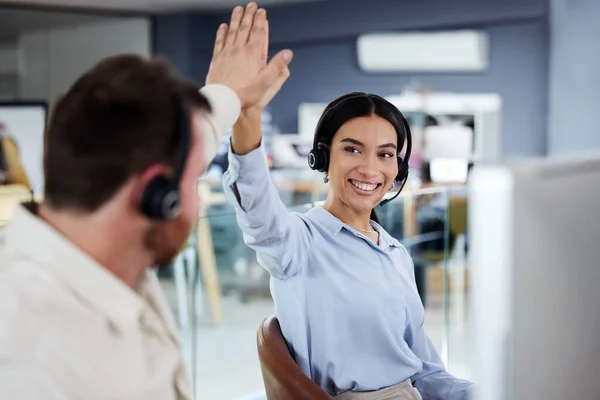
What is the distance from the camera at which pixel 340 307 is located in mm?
1610

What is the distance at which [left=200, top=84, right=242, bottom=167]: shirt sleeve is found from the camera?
102cm

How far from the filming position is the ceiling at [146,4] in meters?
8.20

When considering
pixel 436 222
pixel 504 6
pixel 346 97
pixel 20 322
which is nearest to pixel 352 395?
pixel 346 97

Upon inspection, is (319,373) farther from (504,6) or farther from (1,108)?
(1,108)

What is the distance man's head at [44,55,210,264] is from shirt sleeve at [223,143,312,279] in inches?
19.8

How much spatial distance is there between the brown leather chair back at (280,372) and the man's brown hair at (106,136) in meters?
0.75

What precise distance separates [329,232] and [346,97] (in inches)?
12.0

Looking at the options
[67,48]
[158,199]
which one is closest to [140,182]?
[158,199]

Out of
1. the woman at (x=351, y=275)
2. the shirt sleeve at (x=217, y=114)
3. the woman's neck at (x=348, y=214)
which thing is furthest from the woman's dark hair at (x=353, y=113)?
the shirt sleeve at (x=217, y=114)

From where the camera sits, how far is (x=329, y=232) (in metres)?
1.68

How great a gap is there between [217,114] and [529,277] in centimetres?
50

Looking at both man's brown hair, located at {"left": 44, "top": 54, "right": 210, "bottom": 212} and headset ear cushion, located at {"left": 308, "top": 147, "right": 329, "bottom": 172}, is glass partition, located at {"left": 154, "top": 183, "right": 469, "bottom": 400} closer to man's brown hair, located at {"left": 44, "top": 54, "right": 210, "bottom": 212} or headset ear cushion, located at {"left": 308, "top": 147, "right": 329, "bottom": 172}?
headset ear cushion, located at {"left": 308, "top": 147, "right": 329, "bottom": 172}

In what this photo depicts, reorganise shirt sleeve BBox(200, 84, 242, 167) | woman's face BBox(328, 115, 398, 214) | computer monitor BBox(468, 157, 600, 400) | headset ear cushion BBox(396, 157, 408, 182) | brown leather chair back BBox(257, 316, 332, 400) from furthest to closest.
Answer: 1. headset ear cushion BBox(396, 157, 408, 182)
2. woman's face BBox(328, 115, 398, 214)
3. brown leather chair back BBox(257, 316, 332, 400)
4. shirt sleeve BBox(200, 84, 242, 167)
5. computer monitor BBox(468, 157, 600, 400)

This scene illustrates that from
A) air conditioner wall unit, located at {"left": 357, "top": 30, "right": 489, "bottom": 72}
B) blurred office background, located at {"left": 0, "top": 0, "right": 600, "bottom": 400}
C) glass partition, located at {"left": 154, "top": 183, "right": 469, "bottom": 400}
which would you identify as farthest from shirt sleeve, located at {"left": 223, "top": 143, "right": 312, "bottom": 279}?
air conditioner wall unit, located at {"left": 357, "top": 30, "right": 489, "bottom": 72}
